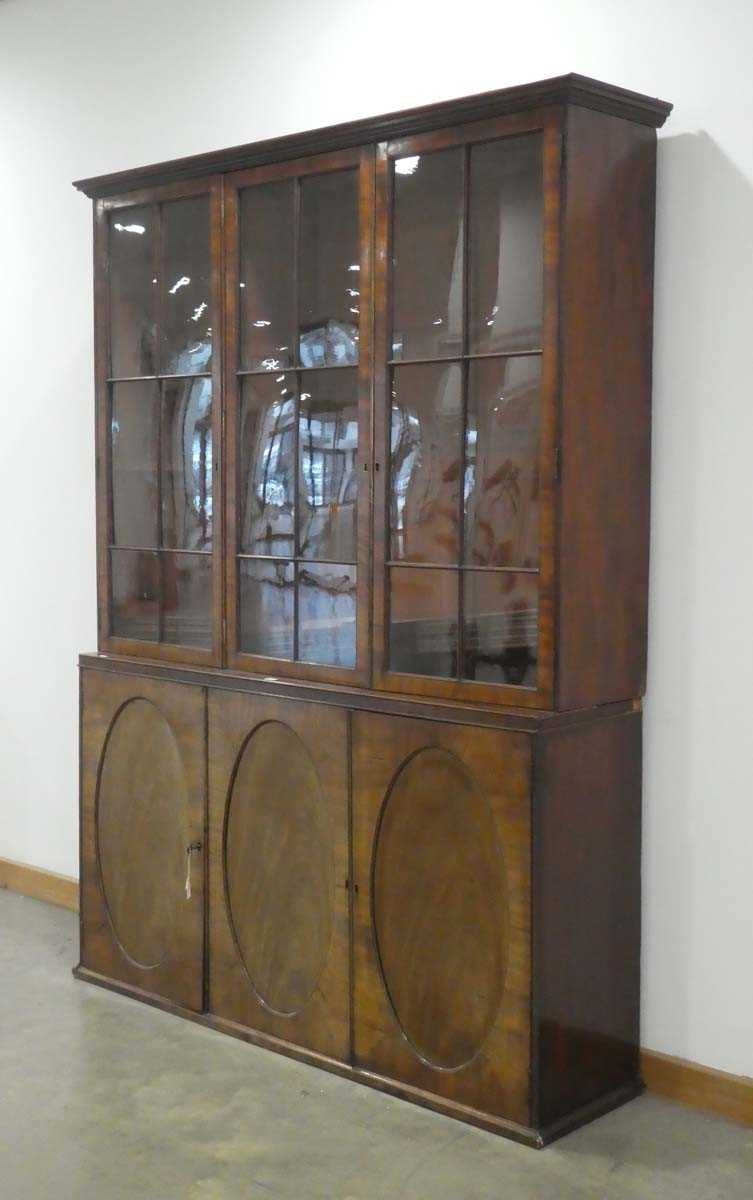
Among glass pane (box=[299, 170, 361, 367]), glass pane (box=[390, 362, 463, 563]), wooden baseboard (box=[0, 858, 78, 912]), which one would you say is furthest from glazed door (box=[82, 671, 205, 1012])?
glass pane (box=[299, 170, 361, 367])

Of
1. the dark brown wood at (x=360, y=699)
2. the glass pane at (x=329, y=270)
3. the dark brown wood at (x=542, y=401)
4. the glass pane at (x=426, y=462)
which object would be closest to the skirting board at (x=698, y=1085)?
the dark brown wood at (x=360, y=699)

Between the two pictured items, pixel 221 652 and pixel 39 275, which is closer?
pixel 221 652

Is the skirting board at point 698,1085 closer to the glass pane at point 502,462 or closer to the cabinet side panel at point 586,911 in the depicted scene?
the cabinet side panel at point 586,911

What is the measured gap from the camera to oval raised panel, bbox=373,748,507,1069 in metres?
3.02

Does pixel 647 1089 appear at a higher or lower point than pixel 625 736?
lower

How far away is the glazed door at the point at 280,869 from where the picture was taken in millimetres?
3320

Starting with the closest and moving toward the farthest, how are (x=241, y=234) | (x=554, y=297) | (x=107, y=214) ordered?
(x=554, y=297) → (x=241, y=234) → (x=107, y=214)

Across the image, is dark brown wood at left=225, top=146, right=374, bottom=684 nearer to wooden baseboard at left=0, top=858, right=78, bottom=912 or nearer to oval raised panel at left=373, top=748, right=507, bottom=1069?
oval raised panel at left=373, top=748, right=507, bottom=1069

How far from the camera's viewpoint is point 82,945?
3.99 m

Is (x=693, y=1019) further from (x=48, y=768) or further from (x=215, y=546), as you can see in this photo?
(x=48, y=768)

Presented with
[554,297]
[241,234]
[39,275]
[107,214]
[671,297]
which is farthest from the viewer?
[39,275]

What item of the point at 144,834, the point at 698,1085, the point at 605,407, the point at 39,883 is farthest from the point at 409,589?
the point at 39,883

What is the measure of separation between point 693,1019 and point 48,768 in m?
2.44

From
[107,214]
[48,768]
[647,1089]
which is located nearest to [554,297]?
[107,214]
